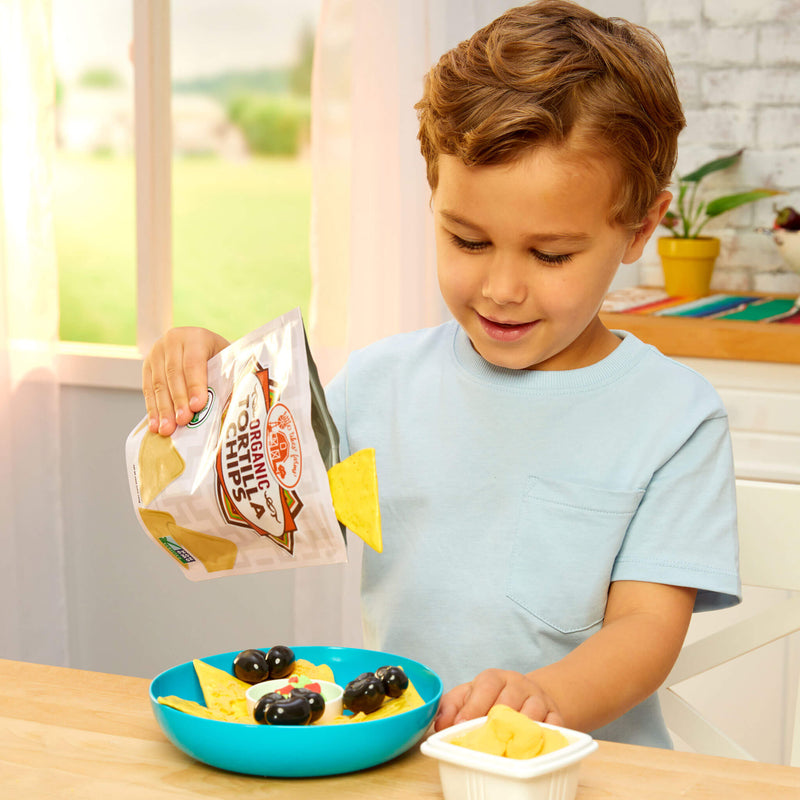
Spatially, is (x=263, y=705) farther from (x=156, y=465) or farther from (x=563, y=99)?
(x=563, y=99)

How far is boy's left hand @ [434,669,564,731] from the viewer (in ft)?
2.22

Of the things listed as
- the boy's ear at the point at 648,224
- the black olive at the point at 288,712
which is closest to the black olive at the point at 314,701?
the black olive at the point at 288,712

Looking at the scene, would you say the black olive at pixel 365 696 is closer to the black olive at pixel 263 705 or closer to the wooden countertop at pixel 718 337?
the black olive at pixel 263 705

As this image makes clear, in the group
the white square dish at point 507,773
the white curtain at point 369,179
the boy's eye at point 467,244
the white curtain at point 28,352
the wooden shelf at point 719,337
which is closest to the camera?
the white square dish at point 507,773

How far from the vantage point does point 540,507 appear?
38.4 inches

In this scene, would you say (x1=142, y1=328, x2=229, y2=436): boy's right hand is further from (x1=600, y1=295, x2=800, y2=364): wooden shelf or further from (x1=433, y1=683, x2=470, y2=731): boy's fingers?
(x1=600, y1=295, x2=800, y2=364): wooden shelf

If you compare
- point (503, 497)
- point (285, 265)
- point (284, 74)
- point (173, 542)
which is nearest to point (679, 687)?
point (503, 497)

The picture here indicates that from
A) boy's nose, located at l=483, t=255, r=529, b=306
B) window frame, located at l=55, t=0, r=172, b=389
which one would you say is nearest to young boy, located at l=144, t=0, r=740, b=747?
boy's nose, located at l=483, t=255, r=529, b=306

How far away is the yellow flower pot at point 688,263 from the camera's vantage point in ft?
7.20

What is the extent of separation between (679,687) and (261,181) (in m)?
4.59

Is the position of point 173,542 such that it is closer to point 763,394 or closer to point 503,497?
point 503,497

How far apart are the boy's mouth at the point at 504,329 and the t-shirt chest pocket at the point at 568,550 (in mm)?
154

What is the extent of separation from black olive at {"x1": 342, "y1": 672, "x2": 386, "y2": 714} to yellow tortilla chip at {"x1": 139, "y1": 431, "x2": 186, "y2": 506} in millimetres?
206

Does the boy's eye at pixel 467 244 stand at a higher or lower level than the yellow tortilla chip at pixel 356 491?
higher
